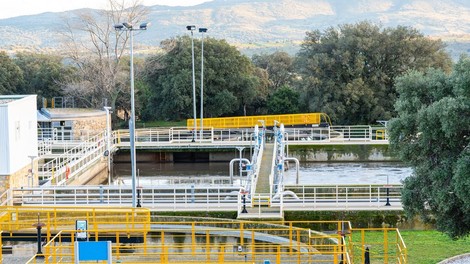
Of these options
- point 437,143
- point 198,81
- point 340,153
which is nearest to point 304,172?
point 340,153

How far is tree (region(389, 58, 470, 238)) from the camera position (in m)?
21.7

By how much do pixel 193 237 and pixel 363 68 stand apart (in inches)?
1832

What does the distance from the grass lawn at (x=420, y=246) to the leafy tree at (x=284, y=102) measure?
44974 millimetres

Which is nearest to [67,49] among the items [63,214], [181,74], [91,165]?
[181,74]

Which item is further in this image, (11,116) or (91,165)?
(91,165)

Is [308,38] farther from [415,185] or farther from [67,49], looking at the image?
[415,185]

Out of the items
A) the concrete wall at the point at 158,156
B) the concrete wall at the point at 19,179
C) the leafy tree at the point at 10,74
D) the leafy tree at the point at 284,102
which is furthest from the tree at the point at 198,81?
the concrete wall at the point at 19,179

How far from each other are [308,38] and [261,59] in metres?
23.5

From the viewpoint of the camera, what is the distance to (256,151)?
4484cm

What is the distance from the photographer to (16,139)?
33906mm

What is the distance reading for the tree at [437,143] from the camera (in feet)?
71.3

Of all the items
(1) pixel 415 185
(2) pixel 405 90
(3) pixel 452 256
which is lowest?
(3) pixel 452 256

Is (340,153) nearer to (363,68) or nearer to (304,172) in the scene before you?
(304,172)

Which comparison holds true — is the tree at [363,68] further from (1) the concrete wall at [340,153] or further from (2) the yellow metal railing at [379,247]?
(2) the yellow metal railing at [379,247]
